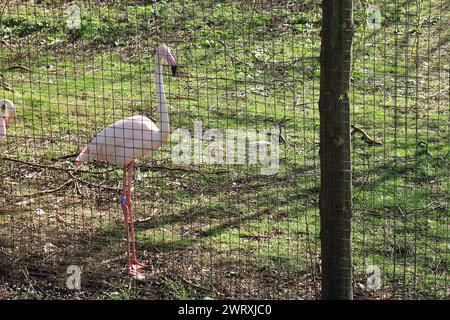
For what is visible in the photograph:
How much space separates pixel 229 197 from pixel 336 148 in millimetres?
2754

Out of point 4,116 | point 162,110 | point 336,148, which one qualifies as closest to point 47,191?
point 4,116

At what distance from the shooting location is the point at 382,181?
24.2 ft

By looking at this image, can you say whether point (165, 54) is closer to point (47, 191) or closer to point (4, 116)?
point (4, 116)

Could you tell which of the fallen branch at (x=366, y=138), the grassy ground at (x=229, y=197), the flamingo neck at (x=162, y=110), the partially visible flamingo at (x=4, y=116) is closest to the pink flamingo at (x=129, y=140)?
the flamingo neck at (x=162, y=110)

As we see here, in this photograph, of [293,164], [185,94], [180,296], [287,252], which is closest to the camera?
[180,296]

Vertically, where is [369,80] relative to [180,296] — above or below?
above

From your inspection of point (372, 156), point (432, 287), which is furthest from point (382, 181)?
point (432, 287)

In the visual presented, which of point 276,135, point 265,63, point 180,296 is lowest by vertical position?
point 180,296

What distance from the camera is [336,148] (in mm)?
4617

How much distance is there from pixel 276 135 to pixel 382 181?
4.19 feet

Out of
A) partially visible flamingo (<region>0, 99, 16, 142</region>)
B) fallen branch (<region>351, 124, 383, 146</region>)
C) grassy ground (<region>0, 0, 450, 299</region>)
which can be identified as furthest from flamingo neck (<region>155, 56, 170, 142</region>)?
fallen branch (<region>351, 124, 383, 146</region>)

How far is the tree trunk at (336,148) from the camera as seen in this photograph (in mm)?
4500

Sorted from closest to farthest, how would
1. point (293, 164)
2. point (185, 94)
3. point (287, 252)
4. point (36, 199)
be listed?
point (287, 252)
point (36, 199)
point (293, 164)
point (185, 94)

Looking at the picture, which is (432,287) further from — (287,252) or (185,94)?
(185,94)
